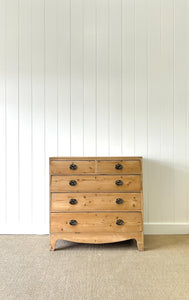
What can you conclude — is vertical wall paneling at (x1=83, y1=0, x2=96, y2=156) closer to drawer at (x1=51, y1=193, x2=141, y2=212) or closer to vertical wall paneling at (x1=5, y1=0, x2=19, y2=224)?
drawer at (x1=51, y1=193, x2=141, y2=212)

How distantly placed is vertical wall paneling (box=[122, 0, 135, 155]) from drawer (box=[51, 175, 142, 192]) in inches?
20.5

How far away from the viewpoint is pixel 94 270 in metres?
1.99

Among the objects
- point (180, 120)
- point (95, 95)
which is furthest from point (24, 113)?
point (180, 120)

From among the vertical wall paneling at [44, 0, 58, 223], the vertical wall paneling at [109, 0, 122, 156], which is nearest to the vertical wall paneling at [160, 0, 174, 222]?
the vertical wall paneling at [109, 0, 122, 156]

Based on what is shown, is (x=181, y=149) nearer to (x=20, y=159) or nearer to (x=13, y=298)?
(x=20, y=159)

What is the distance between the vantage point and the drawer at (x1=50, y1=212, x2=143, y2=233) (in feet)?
7.80

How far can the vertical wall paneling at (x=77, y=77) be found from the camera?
2861mm

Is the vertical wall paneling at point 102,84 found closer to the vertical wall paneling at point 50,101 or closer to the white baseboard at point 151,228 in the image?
the vertical wall paneling at point 50,101

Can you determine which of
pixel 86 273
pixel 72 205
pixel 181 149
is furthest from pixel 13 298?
pixel 181 149

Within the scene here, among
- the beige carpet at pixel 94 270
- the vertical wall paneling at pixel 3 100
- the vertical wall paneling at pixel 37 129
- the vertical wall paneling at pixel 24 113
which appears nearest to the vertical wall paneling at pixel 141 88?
the beige carpet at pixel 94 270

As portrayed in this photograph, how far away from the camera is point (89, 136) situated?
2.87 meters

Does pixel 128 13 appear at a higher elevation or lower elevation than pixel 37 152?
higher

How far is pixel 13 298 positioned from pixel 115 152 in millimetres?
1702

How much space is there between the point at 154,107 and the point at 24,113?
57.1 inches
